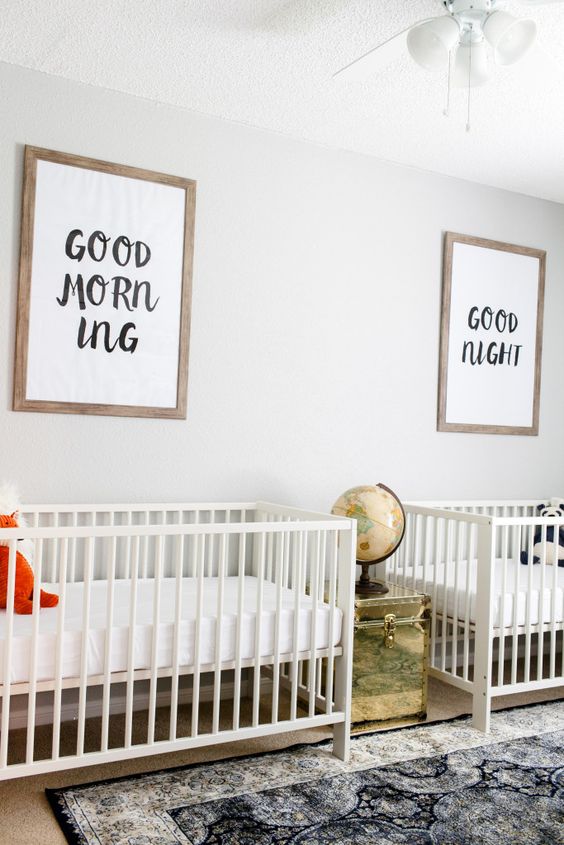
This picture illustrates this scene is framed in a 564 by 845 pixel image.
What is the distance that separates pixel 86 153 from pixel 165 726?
6.43ft

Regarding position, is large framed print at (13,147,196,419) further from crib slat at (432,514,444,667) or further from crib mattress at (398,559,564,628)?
crib mattress at (398,559,564,628)

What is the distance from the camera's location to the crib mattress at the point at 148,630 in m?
2.03

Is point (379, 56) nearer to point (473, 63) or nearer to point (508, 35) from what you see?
point (473, 63)

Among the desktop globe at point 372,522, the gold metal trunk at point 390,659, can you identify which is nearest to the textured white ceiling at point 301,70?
the desktop globe at point 372,522

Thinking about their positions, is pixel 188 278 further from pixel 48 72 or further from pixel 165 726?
pixel 165 726

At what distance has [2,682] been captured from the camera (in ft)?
6.43

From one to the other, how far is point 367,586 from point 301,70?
1.75 meters

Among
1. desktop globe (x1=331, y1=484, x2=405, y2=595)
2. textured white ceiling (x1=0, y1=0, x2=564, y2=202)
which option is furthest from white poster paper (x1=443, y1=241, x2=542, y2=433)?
desktop globe (x1=331, y1=484, x2=405, y2=595)

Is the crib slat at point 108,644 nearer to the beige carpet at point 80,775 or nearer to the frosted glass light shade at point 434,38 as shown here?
the beige carpet at point 80,775

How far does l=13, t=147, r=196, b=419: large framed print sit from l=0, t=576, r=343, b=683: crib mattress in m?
0.67

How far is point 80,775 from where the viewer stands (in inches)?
89.7

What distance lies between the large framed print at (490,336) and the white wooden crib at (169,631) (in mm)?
1174

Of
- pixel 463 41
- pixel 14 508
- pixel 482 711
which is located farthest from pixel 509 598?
pixel 463 41

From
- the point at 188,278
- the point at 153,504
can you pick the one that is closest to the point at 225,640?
the point at 153,504
